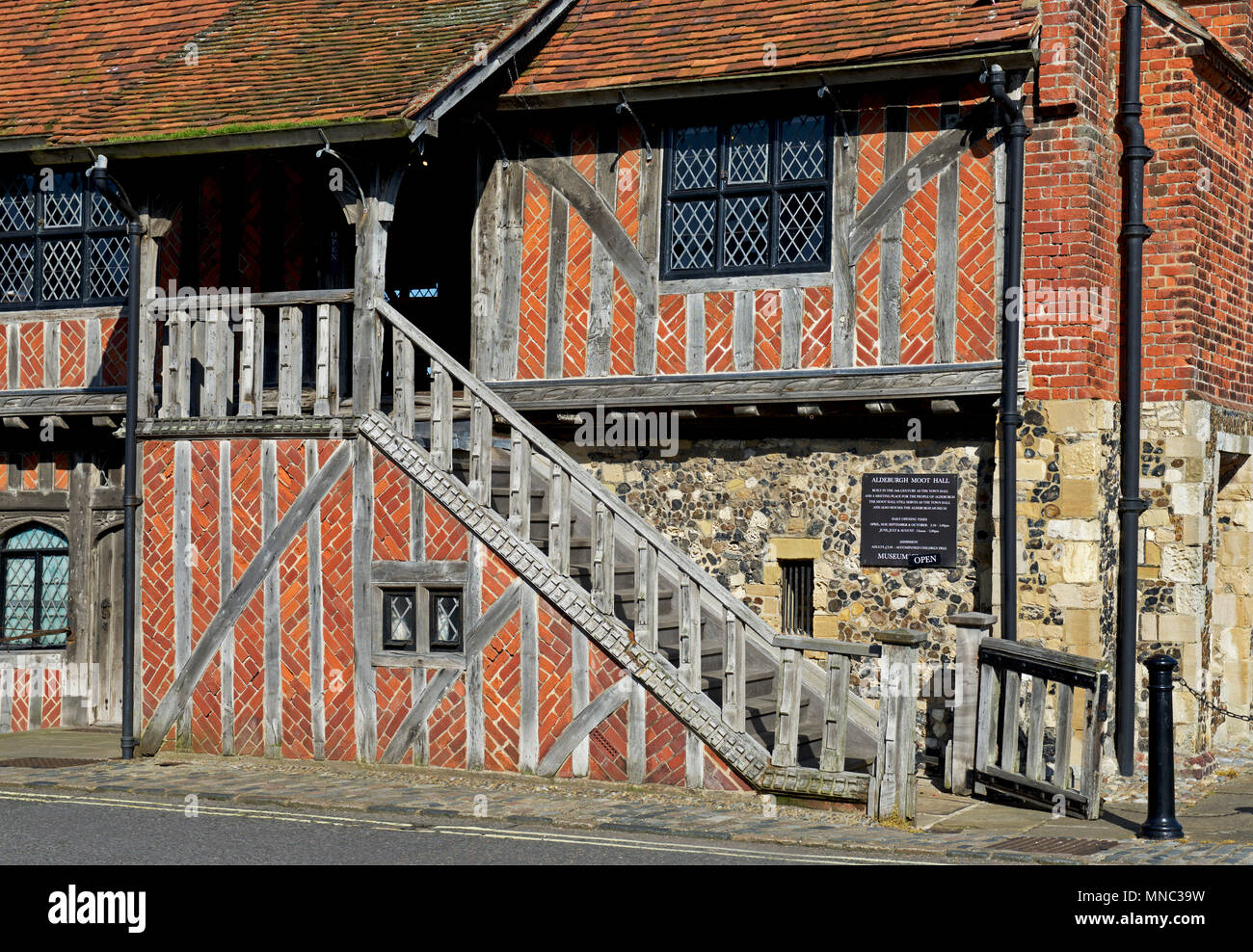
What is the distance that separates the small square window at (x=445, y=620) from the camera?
508 inches

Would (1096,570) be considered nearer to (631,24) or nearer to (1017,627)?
(1017,627)

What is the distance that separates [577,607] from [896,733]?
2.62 m

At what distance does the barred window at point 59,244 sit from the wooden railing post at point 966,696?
8.27m

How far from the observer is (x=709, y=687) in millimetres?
12367

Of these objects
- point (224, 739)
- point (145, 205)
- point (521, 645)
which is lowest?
point (224, 739)

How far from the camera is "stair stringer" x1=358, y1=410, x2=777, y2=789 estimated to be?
11.5m

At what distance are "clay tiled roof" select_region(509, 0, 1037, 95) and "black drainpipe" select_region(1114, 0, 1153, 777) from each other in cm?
112

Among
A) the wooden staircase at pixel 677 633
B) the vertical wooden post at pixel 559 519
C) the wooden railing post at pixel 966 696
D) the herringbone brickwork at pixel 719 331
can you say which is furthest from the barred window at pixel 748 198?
the wooden railing post at pixel 966 696

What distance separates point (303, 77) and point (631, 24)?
2858 millimetres

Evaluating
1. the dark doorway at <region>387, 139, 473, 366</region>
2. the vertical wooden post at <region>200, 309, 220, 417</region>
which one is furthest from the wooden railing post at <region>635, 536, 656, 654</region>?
the dark doorway at <region>387, 139, 473, 366</region>

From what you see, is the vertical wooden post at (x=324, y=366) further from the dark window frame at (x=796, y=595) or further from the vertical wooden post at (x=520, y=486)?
the dark window frame at (x=796, y=595)

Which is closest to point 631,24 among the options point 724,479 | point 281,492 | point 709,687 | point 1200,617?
point 724,479

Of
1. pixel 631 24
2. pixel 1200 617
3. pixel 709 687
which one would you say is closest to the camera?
pixel 709 687

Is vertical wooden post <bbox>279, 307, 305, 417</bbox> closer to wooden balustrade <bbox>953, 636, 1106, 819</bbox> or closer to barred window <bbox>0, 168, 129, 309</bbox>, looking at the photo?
barred window <bbox>0, 168, 129, 309</bbox>
